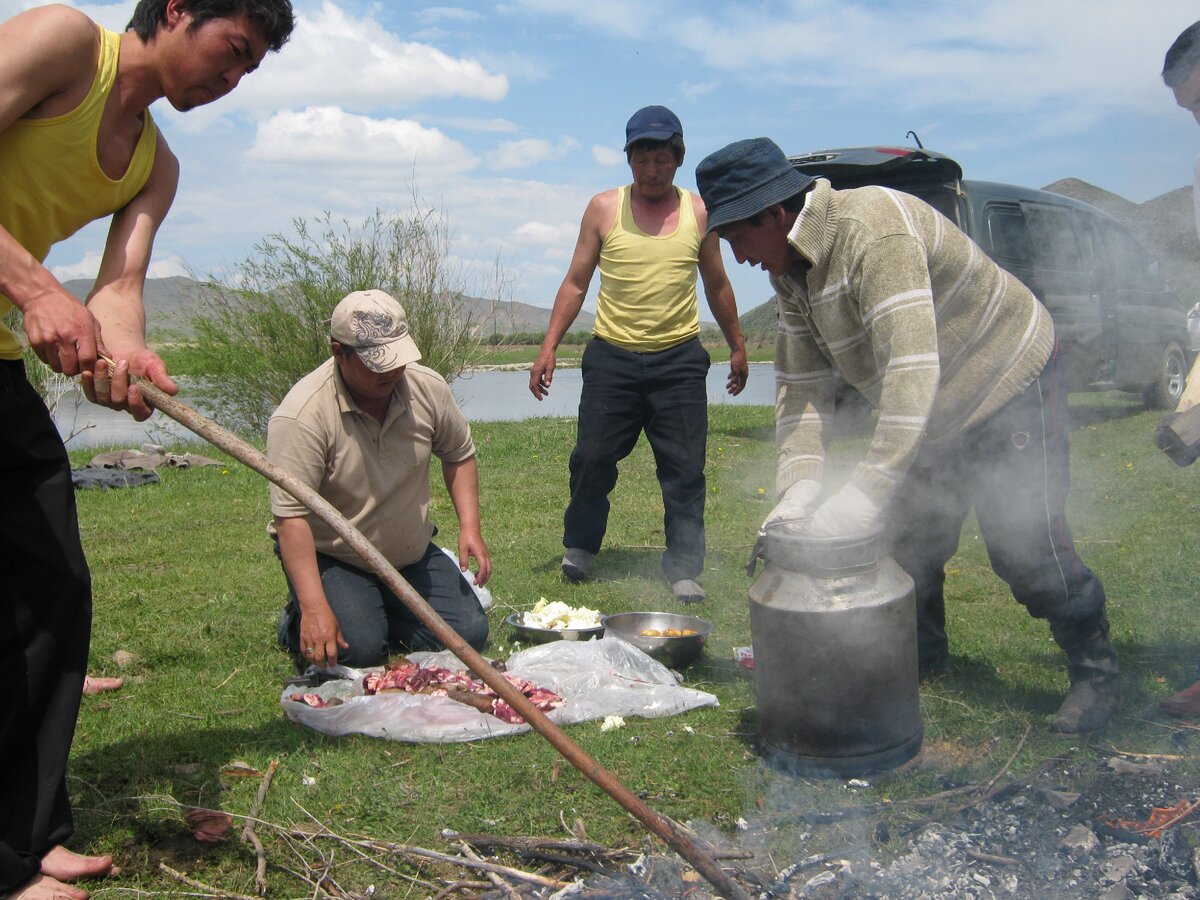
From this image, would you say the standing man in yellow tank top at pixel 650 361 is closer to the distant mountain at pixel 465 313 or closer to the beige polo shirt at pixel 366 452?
the beige polo shirt at pixel 366 452

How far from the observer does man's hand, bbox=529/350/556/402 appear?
563cm

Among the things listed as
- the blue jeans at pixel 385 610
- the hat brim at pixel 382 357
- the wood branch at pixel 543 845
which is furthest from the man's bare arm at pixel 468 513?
the wood branch at pixel 543 845

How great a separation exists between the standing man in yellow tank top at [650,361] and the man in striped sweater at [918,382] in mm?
1613

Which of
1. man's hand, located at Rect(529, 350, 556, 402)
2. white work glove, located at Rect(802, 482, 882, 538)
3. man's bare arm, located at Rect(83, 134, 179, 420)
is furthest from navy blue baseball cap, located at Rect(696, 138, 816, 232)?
man's hand, located at Rect(529, 350, 556, 402)

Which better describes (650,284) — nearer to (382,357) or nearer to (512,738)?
(382,357)

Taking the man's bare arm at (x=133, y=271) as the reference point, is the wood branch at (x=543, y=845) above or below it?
below

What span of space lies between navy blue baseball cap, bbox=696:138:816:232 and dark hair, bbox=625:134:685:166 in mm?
Result: 2156

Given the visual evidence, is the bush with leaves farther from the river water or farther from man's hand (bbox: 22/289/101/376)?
man's hand (bbox: 22/289/101/376)

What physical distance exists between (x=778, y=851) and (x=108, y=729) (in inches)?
95.4

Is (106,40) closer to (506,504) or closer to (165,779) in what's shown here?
(165,779)

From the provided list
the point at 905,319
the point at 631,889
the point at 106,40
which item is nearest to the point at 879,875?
the point at 631,889

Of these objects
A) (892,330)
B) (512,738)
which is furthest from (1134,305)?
(512,738)

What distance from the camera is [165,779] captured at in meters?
3.07

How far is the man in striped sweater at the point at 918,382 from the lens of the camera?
2.82 metres
